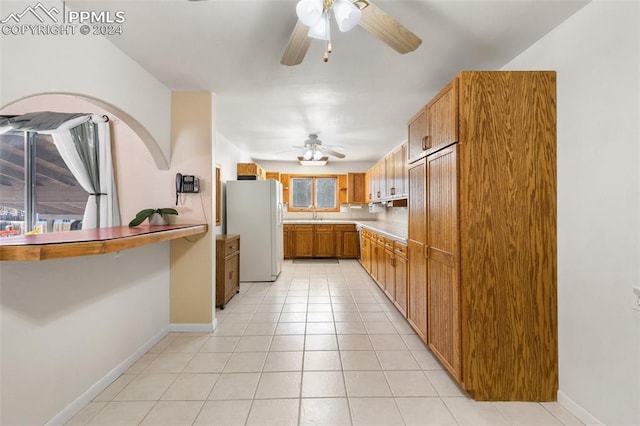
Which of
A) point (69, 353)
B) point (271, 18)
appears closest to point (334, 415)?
point (69, 353)

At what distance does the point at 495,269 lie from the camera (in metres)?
1.79

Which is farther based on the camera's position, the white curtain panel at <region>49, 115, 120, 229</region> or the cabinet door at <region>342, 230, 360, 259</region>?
the cabinet door at <region>342, 230, 360, 259</region>

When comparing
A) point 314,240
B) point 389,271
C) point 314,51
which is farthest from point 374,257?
point 314,51

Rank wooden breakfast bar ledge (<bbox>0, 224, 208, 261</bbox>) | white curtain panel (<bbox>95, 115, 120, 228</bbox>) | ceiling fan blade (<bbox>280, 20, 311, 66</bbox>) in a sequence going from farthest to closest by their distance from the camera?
white curtain panel (<bbox>95, 115, 120, 228</bbox>)
ceiling fan blade (<bbox>280, 20, 311, 66</bbox>)
wooden breakfast bar ledge (<bbox>0, 224, 208, 261</bbox>)

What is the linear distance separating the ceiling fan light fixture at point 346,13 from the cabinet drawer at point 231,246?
9.98 feet

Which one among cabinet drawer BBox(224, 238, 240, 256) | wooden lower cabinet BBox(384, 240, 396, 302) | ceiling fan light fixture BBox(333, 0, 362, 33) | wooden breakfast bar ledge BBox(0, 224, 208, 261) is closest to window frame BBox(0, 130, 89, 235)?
cabinet drawer BBox(224, 238, 240, 256)

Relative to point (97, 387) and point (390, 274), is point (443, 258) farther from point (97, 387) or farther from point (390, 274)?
point (97, 387)

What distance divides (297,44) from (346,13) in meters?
0.42

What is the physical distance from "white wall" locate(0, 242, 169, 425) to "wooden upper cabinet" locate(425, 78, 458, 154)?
262 cm

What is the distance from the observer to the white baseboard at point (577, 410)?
1.55 meters

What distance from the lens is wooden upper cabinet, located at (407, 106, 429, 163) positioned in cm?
238

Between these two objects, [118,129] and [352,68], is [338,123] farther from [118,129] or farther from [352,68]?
[118,129]

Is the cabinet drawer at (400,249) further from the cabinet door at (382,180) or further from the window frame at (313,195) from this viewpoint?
the window frame at (313,195)

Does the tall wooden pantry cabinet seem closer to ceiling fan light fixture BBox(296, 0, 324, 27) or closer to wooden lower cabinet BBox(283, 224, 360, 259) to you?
ceiling fan light fixture BBox(296, 0, 324, 27)
